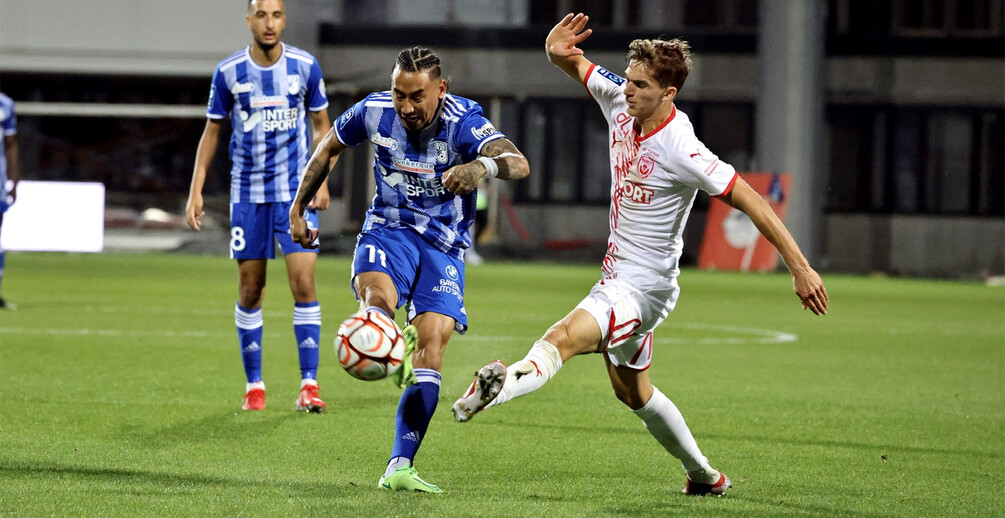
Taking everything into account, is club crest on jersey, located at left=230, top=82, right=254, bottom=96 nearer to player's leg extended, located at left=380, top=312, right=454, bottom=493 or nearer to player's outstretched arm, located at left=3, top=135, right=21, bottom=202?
player's leg extended, located at left=380, top=312, right=454, bottom=493

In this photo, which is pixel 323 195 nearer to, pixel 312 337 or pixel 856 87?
pixel 312 337

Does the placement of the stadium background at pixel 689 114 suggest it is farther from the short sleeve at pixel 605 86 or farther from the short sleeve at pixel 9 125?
the short sleeve at pixel 605 86

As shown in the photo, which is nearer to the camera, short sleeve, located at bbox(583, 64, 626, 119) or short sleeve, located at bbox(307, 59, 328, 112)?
short sleeve, located at bbox(583, 64, 626, 119)

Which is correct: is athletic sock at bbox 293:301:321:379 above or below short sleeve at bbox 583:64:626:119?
below

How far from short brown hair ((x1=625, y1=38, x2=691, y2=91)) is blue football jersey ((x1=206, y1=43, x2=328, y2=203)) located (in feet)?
9.62

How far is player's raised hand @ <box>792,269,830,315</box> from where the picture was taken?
183 inches

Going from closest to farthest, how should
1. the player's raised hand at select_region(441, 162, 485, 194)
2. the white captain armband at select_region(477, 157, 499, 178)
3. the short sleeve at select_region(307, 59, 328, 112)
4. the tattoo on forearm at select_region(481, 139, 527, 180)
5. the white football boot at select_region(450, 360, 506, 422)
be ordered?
the white football boot at select_region(450, 360, 506, 422) < the player's raised hand at select_region(441, 162, 485, 194) < the white captain armband at select_region(477, 157, 499, 178) < the tattoo on forearm at select_region(481, 139, 527, 180) < the short sleeve at select_region(307, 59, 328, 112)

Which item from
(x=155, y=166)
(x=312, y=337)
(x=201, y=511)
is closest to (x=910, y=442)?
(x=312, y=337)

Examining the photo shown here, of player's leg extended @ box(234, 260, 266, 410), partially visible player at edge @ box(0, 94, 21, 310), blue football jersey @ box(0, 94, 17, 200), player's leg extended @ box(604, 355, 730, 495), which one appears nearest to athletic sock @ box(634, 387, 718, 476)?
player's leg extended @ box(604, 355, 730, 495)

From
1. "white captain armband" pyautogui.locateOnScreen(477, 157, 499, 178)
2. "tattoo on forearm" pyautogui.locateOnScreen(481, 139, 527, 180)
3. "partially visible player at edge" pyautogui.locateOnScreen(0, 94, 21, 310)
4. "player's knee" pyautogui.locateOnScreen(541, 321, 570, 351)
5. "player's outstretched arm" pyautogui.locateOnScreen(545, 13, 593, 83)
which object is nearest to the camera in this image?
"player's knee" pyautogui.locateOnScreen(541, 321, 570, 351)

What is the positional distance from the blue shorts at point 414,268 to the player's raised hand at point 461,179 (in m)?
0.66

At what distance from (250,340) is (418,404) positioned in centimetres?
263

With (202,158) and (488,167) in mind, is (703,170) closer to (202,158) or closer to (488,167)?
(488,167)

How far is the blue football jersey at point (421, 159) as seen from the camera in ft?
17.4
